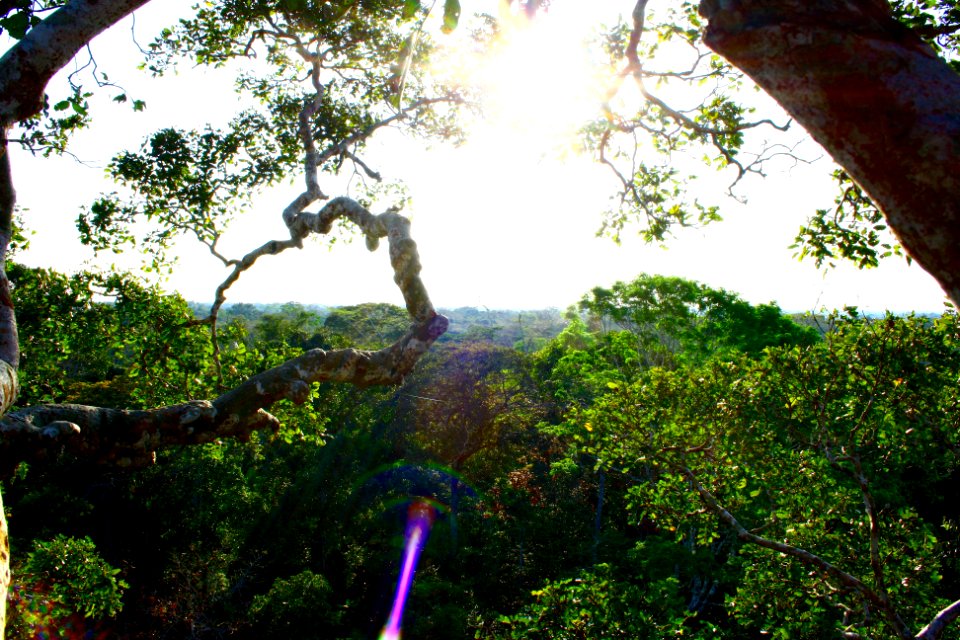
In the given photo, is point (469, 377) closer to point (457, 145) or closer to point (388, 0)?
point (457, 145)

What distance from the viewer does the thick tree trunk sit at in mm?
1092

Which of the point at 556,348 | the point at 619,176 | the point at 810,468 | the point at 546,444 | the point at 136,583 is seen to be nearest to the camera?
the point at 619,176

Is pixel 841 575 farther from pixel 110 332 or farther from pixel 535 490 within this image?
pixel 535 490

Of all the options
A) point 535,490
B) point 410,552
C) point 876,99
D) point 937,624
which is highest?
point 876,99

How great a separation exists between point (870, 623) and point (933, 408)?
2607mm

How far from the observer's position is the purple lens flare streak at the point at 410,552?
42.5ft

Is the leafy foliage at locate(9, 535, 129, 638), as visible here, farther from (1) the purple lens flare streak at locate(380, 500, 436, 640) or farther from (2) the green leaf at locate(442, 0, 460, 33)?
(2) the green leaf at locate(442, 0, 460, 33)

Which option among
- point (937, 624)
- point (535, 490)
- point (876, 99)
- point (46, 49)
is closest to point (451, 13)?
point (876, 99)

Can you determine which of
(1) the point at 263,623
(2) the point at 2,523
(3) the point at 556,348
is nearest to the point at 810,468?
(2) the point at 2,523

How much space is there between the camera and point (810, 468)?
674 cm

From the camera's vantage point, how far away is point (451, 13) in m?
2.23

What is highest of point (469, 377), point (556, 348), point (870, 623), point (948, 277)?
point (556, 348)

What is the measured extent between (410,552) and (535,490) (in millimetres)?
4565

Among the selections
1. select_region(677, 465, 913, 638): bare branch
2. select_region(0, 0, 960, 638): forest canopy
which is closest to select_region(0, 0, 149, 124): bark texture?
select_region(0, 0, 960, 638): forest canopy
